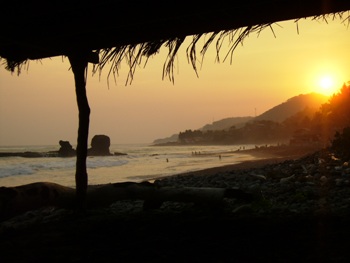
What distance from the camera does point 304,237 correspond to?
3.77 m

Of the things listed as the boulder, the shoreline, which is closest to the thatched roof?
the shoreline

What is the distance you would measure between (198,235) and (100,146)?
65.1m

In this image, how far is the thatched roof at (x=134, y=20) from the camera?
385 cm

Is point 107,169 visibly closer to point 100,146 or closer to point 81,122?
point 81,122

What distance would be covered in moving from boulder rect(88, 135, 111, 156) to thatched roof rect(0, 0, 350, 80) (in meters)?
61.6

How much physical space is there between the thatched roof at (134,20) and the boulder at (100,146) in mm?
61561

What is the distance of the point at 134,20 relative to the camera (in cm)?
421

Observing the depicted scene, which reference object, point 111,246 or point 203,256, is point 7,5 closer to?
point 111,246

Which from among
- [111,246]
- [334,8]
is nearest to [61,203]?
[111,246]

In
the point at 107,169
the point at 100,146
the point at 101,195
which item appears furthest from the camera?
the point at 100,146

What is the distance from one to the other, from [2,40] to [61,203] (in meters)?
2.62

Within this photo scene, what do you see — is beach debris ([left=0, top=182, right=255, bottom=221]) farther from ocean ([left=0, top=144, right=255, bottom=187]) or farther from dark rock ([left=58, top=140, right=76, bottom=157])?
dark rock ([left=58, top=140, right=76, bottom=157])

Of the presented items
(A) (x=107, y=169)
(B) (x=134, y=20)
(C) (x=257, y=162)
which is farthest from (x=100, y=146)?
(B) (x=134, y=20)

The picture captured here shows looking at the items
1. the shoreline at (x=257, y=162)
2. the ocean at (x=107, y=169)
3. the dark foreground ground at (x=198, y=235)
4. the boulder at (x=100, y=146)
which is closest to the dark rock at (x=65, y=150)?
the boulder at (x=100, y=146)
